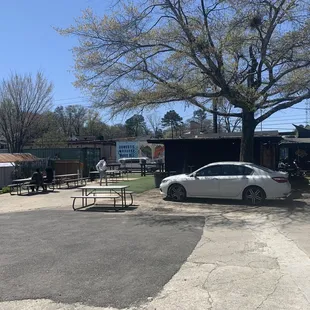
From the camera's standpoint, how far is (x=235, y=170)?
1398 cm

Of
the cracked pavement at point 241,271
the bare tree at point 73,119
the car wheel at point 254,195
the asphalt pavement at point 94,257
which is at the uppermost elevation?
the bare tree at point 73,119

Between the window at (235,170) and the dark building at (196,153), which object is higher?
the dark building at (196,153)

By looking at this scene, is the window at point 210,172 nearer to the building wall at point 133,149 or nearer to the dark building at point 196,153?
the dark building at point 196,153

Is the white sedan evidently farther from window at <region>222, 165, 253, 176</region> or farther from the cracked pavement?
the cracked pavement

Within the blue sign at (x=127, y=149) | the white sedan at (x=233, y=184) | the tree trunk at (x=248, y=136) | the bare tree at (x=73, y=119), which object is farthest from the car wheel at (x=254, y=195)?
the bare tree at (x=73, y=119)

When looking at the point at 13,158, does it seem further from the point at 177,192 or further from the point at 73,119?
the point at 73,119

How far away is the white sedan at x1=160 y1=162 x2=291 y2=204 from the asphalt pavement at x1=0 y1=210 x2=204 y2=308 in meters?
2.89

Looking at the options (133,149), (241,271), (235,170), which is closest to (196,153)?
(235,170)

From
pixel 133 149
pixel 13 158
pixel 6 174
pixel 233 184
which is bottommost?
pixel 233 184

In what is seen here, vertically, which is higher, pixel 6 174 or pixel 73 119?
pixel 73 119

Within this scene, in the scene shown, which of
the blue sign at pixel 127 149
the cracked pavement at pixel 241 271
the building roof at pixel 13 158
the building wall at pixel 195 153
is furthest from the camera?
the blue sign at pixel 127 149

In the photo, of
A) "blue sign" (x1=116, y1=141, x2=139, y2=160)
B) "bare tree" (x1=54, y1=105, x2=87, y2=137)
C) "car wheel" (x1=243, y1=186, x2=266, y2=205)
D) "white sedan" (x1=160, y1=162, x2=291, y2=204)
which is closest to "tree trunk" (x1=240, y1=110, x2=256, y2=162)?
"white sedan" (x1=160, y1=162, x2=291, y2=204)

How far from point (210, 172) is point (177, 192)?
4.96 ft

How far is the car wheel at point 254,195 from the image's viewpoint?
1355cm
